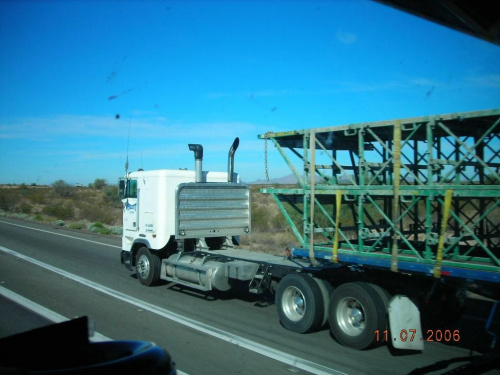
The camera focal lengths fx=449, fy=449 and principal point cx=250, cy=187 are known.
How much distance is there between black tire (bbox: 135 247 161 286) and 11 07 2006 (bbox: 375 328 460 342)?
615 centimetres

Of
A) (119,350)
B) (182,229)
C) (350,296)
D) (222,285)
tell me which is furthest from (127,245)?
(119,350)

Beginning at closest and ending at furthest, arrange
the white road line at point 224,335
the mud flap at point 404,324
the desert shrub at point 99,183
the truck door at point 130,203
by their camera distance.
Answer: the white road line at point 224,335
the mud flap at point 404,324
the truck door at point 130,203
the desert shrub at point 99,183

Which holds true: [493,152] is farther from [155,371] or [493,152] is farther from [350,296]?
[155,371]

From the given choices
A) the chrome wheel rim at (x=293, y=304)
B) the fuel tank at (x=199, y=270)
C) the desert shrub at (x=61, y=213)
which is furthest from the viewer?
the desert shrub at (x=61, y=213)

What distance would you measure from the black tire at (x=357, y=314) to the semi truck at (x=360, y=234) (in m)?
0.02

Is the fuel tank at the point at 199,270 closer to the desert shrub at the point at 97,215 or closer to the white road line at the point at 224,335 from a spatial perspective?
the white road line at the point at 224,335

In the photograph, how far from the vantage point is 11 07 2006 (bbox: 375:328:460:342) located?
6090 mm

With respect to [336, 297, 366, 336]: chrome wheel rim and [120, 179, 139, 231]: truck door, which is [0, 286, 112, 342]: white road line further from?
[336, 297, 366, 336]: chrome wheel rim

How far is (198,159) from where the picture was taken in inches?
429

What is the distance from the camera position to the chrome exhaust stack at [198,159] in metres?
10.8

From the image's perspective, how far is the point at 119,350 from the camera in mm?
3268

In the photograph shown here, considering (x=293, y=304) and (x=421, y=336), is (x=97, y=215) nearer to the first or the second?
(x=293, y=304)

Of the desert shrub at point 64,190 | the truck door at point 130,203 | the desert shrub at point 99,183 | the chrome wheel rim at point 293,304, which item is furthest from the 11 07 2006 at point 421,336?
the desert shrub at point 99,183

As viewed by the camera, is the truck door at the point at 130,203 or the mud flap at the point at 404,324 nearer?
the mud flap at the point at 404,324
